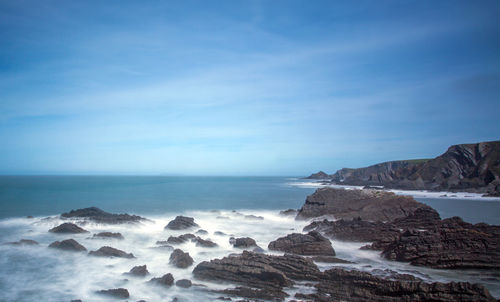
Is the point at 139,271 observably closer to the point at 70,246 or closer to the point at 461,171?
the point at 70,246

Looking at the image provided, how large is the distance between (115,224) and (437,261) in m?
20.4

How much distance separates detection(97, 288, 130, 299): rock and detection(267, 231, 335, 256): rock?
7878 mm

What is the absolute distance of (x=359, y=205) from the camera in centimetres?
2700

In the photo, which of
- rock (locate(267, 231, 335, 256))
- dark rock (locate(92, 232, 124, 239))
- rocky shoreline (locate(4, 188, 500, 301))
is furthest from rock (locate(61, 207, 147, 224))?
rock (locate(267, 231, 335, 256))

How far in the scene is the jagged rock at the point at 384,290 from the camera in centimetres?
842

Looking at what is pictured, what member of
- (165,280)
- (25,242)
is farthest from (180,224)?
(165,280)

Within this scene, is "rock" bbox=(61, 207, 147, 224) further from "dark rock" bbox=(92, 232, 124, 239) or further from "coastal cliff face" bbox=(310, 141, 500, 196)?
"coastal cliff face" bbox=(310, 141, 500, 196)

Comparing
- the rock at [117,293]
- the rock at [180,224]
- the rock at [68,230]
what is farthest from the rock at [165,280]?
the rock at [68,230]

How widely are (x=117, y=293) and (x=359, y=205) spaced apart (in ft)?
70.9

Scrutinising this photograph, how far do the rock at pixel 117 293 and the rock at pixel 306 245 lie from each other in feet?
25.8

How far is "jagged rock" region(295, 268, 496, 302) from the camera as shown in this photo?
8422 mm

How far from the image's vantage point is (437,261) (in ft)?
43.4

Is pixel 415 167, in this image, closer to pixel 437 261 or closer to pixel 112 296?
pixel 437 261

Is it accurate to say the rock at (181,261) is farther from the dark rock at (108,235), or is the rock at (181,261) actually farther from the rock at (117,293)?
the dark rock at (108,235)
